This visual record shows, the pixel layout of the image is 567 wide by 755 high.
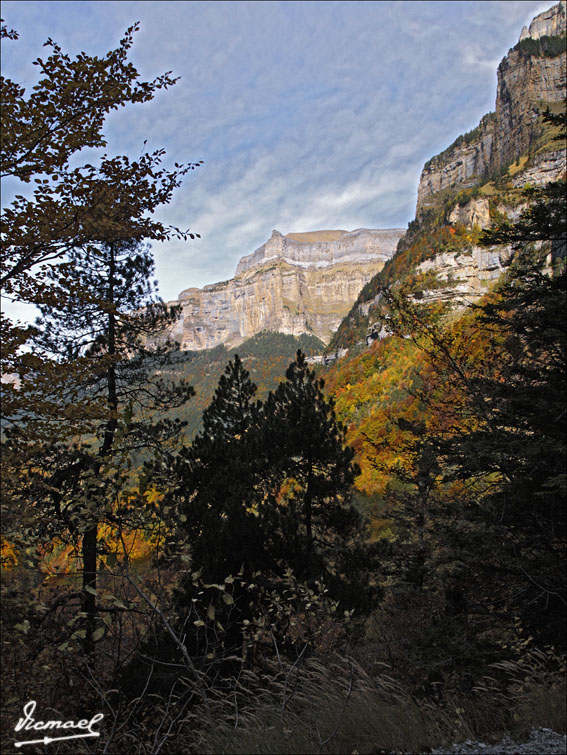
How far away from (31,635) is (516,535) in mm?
6275

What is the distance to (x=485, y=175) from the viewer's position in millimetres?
126375

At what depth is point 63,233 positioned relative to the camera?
181 inches

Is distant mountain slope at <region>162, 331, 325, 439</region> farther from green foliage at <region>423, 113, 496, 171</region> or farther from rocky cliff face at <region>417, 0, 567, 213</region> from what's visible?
green foliage at <region>423, 113, 496, 171</region>

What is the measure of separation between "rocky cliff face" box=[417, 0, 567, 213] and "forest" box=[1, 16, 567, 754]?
96.2m

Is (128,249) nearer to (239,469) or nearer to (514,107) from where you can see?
(239,469)

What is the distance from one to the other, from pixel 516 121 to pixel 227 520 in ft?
470

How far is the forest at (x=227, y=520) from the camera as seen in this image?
396 centimetres

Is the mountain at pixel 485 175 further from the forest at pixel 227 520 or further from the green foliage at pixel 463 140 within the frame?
the forest at pixel 227 520

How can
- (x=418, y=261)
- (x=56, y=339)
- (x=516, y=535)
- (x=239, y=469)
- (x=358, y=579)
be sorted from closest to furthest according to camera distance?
(x=516, y=535) < (x=56, y=339) < (x=239, y=469) < (x=358, y=579) < (x=418, y=261)

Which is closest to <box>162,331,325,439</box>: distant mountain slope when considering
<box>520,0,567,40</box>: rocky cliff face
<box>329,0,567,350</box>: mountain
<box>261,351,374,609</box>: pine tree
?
<box>329,0,567,350</box>: mountain

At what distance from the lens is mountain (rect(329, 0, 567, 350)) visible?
85.2 metres

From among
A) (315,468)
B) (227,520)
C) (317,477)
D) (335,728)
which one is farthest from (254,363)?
(335,728)

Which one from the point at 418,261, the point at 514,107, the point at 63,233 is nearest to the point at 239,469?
the point at 63,233

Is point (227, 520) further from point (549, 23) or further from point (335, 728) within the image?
point (549, 23)
